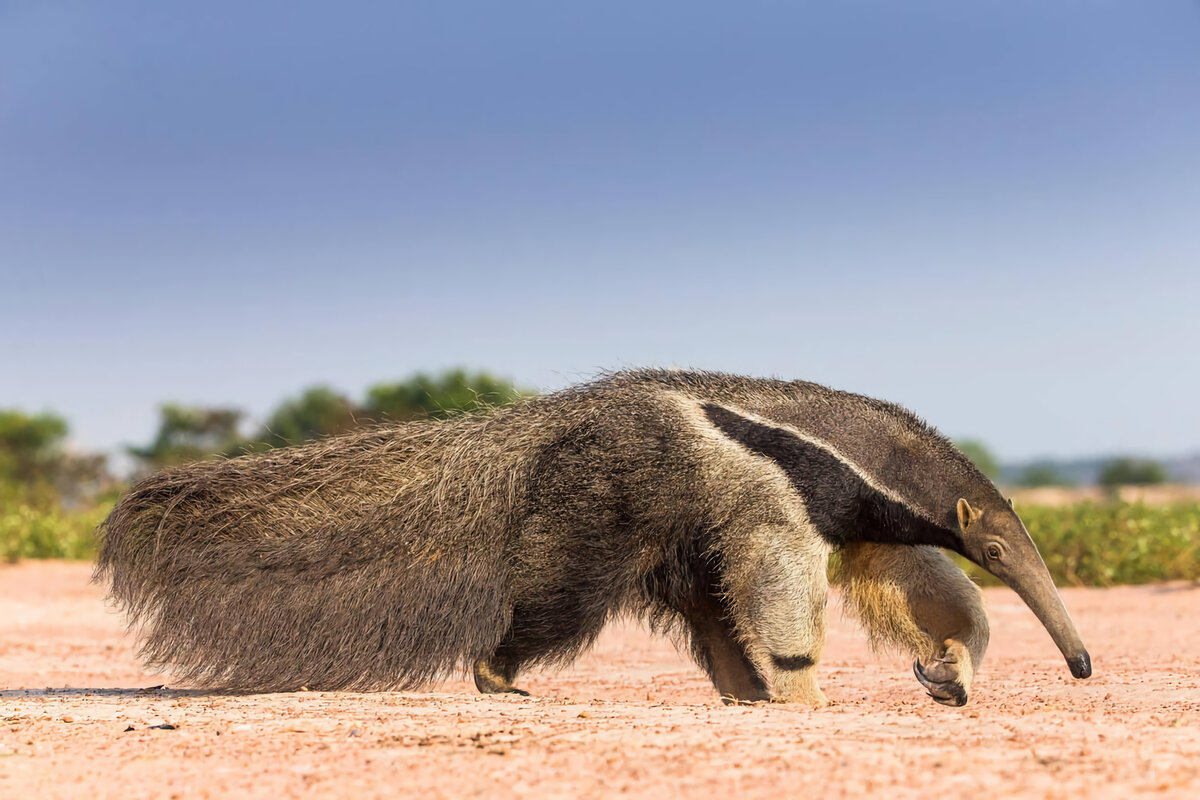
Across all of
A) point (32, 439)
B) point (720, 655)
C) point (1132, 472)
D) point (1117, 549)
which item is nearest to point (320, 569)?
A: point (720, 655)

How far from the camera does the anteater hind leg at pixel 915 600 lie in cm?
599

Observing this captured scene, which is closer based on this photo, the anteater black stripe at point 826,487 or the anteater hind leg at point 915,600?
the anteater black stripe at point 826,487

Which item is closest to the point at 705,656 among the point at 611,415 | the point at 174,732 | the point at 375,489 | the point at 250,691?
the point at 611,415

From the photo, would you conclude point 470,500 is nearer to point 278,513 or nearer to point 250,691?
point 278,513

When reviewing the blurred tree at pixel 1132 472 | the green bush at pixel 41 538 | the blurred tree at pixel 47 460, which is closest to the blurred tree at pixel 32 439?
the blurred tree at pixel 47 460

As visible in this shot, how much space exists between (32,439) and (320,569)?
3890 centimetres

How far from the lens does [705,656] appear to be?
637 cm

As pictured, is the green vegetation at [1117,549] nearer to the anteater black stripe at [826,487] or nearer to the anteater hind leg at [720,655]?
the anteater hind leg at [720,655]

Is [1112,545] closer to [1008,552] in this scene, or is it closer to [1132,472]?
[1008,552]

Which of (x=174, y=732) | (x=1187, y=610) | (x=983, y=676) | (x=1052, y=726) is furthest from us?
(x=1187, y=610)

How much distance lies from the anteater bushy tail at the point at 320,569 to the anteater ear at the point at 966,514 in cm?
224

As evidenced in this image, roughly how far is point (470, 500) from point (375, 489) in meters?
0.54

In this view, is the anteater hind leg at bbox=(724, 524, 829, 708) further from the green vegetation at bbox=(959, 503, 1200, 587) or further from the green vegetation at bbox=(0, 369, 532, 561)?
the green vegetation at bbox=(0, 369, 532, 561)

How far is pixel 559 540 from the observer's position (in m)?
5.71
